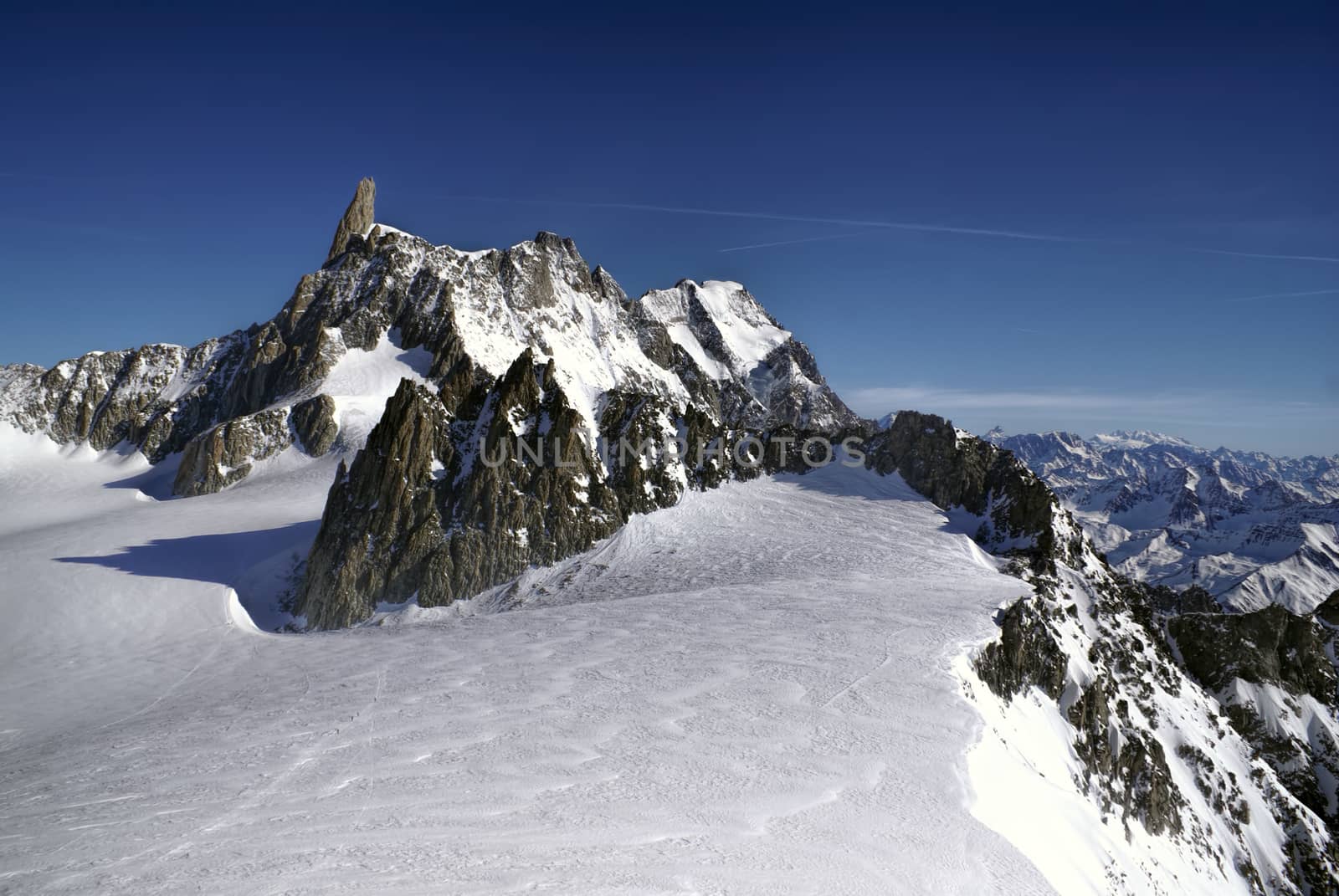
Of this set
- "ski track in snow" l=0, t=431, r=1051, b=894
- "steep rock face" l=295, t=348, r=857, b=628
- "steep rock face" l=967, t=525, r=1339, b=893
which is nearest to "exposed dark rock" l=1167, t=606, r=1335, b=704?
"steep rock face" l=967, t=525, r=1339, b=893

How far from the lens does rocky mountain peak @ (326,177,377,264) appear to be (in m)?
144

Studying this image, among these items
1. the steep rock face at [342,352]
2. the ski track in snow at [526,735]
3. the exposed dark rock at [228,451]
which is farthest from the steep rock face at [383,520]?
the exposed dark rock at [228,451]

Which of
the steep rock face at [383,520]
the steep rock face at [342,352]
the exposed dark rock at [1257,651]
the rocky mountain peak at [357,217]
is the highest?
the rocky mountain peak at [357,217]

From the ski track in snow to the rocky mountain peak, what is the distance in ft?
328

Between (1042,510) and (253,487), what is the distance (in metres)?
95.4

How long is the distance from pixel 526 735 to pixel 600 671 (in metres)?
7.86

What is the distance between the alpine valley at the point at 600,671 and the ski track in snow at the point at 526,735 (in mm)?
168

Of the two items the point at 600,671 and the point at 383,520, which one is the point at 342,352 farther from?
the point at 600,671

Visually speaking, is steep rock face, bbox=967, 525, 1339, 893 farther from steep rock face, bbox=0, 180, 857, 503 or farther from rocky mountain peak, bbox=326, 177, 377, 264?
rocky mountain peak, bbox=326, 177, 377, 264

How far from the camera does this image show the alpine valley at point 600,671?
20.1 m

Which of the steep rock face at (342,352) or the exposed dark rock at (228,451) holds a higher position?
the steep rock face at (342,352)

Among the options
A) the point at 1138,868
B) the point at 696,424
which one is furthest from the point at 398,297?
the point at 1138,868

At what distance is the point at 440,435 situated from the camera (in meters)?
66.3

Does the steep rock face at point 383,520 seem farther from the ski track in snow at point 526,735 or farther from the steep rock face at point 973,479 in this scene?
the steep rock face at point 973,479
